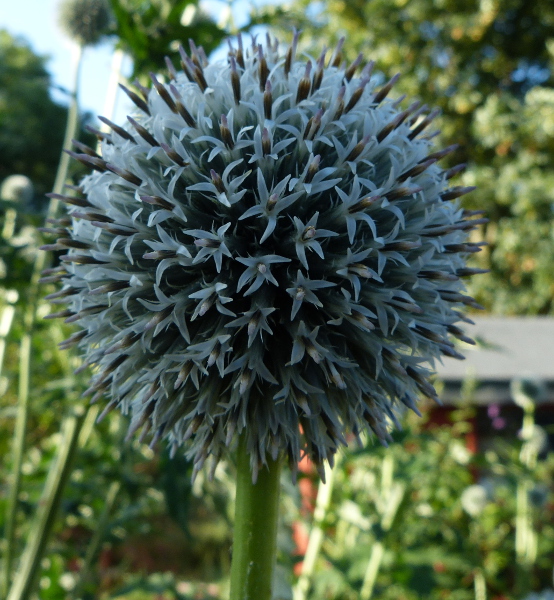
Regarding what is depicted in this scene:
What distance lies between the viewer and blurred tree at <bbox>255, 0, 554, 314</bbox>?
1258 centimetres

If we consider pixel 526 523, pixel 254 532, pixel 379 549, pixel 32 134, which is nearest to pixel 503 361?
pixel 526 523

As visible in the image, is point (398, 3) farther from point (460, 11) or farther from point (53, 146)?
point (53, 146)

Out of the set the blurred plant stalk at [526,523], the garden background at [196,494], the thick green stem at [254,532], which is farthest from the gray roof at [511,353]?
the thick green stem at [254,532]

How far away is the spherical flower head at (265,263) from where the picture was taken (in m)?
1.26

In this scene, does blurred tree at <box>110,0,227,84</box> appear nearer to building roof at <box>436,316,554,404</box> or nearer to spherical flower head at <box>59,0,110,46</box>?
spherical flower head at <box>59,0,110,46</box>

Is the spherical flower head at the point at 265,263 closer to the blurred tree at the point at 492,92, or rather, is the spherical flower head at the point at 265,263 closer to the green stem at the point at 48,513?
the green stem at the point at 48,513

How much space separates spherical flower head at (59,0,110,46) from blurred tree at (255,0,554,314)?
33.0 ft

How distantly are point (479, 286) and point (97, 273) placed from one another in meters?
13.5

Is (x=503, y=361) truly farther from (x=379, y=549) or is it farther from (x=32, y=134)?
(x=32, y=134)

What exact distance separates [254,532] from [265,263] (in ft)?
1.88

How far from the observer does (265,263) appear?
48.8 inches

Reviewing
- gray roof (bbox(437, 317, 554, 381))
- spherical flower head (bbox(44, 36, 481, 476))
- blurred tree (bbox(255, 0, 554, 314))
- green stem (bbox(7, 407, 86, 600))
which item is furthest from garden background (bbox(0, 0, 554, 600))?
blurred tree (bbox(255, 0, 554, 314))

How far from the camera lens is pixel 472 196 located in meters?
13.6

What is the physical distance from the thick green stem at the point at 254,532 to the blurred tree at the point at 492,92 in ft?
38.9
